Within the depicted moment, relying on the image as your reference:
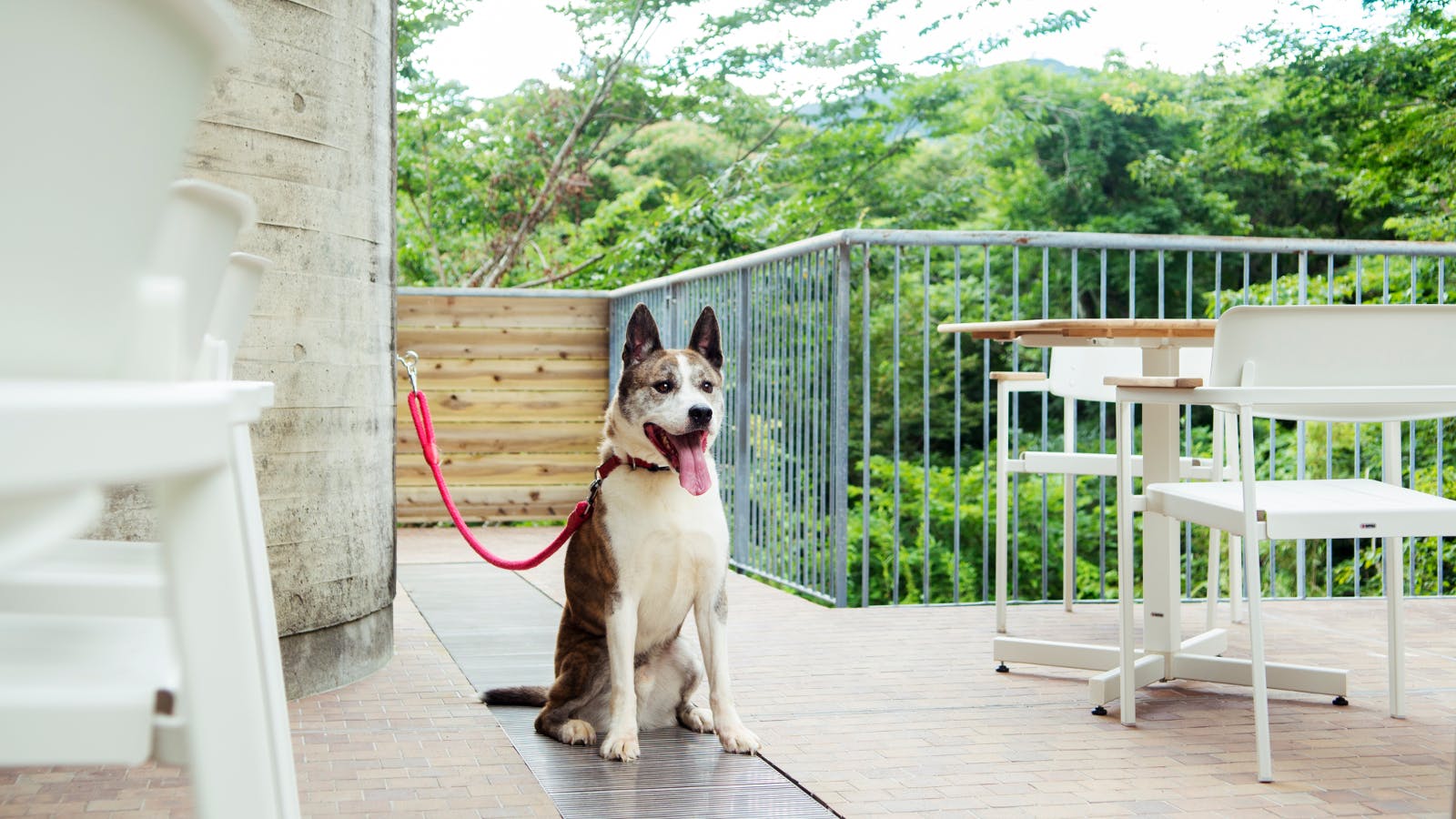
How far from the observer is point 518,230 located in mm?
16375

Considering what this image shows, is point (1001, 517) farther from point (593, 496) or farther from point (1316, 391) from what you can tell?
point (593, 496)

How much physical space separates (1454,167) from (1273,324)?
10.2 meters

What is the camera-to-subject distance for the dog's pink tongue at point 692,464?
3.08 m

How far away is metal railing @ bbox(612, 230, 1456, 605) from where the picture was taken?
5152 millimetres

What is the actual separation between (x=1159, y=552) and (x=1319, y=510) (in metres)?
0.79

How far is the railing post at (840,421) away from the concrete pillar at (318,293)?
6.05 feet

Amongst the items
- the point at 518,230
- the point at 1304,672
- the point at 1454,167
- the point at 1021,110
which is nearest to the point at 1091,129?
the point at 1021,110

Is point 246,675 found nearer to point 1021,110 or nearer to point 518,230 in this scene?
point 518,230

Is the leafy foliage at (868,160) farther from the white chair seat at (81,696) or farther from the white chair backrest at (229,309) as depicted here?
the white chair seat at (81,696)

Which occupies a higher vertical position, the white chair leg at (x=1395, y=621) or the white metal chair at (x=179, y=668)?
the white metal chair at (x=179, y=668)

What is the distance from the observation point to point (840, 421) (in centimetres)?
510

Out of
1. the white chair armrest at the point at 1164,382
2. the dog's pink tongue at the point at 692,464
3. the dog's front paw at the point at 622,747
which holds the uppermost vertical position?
the white chair armrest at the point at 1164,382

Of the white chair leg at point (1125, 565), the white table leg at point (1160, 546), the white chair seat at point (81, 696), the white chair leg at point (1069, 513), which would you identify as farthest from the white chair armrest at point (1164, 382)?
the white chair seat at point (81, 696)

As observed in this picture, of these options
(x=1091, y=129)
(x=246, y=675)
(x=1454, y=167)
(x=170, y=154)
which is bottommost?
(x=246, y=675)
